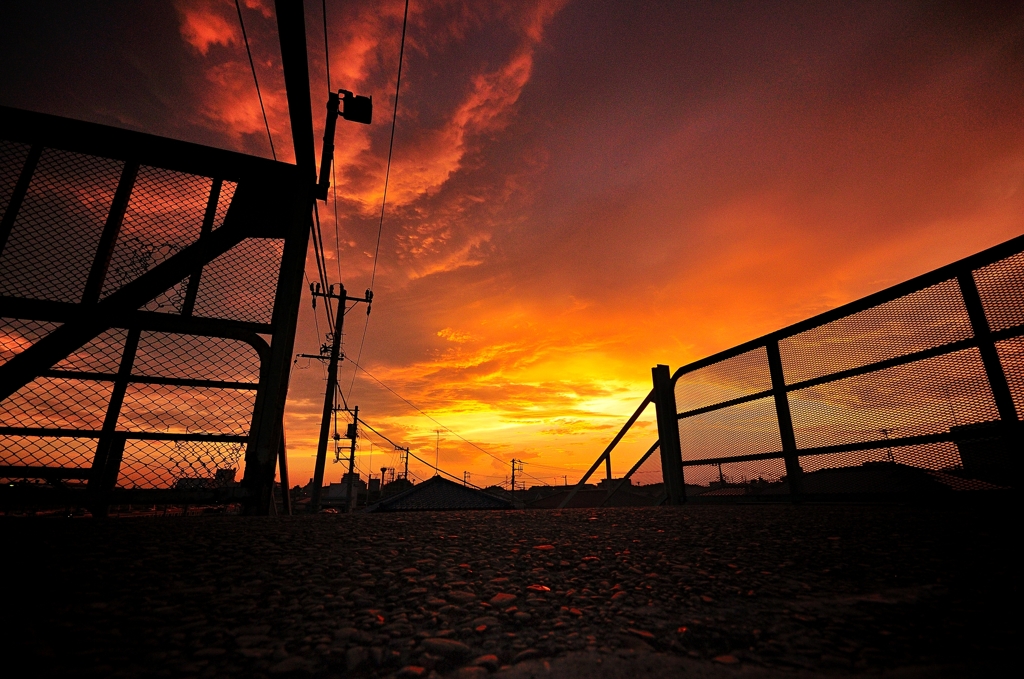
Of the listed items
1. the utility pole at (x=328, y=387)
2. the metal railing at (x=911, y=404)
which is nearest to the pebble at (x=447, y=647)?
the metal railing at (x=911, y=404)

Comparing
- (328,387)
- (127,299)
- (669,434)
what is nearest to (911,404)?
(669,434)

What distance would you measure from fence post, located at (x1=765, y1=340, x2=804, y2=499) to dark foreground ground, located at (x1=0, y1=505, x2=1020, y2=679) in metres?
1.36

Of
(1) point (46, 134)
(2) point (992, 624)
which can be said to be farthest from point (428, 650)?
(1) point (46, 134)

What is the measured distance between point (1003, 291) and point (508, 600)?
391 centimetres

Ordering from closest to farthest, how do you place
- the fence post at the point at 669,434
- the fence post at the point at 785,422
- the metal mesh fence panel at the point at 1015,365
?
the metal mesh fence panel at the point at 1015,365 < the fence post at the point at 785,422 < the fence post at the point at 669,434

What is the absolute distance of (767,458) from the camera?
15.7 ft

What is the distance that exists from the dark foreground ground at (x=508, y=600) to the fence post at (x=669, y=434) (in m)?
2.83

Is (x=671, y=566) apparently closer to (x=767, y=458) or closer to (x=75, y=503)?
(x=767, y=458)

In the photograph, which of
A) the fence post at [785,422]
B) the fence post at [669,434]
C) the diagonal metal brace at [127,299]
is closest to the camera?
the diagonal metal brace at [127,299]

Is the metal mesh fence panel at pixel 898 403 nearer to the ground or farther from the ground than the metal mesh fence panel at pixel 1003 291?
nearer to the ground

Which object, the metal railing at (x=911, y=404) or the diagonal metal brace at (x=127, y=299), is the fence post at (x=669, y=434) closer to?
the metal railing at (x=911, y=404)

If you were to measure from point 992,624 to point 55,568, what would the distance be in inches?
154

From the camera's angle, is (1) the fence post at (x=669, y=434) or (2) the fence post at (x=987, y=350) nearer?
(2) the fence post at (x=987, y=350)

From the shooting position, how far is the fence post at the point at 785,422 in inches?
175
